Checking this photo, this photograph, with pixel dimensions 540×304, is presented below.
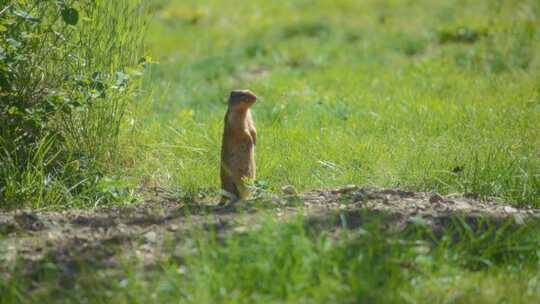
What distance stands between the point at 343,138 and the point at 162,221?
211cm

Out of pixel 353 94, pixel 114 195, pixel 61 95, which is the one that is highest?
pixel 61 95

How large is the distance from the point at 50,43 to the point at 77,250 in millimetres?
1764

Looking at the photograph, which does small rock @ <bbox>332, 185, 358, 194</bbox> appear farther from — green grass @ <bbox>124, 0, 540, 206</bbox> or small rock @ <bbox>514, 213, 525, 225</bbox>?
small rock @ <bbox>514, 213, 525, 225</bbox>

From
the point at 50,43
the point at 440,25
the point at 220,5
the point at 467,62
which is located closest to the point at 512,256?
the point at 50,43

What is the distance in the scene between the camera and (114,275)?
3545 millimetres

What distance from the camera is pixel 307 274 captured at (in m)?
3.39

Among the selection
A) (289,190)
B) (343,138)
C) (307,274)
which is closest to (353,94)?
(343,138)

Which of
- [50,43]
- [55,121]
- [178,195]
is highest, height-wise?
[50,43]

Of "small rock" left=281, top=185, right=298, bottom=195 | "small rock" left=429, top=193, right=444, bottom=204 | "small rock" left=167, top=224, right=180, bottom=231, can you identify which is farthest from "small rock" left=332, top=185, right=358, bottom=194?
"small rock" left=167, top=224, right=180, bottom=231

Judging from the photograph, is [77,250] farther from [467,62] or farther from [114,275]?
[467,62]

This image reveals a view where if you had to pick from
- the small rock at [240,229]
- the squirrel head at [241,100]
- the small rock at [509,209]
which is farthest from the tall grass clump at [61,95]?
the small rock at [509,209]

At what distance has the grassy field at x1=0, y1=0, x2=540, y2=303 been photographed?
344 centimetres

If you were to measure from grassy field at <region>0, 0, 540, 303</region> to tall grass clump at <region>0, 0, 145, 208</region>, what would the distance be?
32cm

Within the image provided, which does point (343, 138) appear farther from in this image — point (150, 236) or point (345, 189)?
point (150, 236)
